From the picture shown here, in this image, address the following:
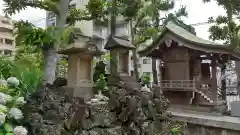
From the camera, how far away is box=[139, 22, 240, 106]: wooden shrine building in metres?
10.9

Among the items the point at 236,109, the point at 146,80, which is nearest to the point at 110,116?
the point at 236,109

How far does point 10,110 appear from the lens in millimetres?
2684

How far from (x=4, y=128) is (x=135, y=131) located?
3226 mm

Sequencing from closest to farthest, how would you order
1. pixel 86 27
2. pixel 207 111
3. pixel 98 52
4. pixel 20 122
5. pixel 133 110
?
1. pixel 20 122
2. pixel 133 110
3. pixel 98 52
4. pixel 207 111
5. pixel 86 27

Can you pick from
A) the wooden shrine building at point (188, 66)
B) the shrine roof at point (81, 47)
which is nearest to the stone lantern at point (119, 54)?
the shrine roof at point (81, 47)

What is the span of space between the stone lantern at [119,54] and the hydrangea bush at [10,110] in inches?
Result: 217

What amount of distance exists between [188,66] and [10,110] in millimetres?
10112

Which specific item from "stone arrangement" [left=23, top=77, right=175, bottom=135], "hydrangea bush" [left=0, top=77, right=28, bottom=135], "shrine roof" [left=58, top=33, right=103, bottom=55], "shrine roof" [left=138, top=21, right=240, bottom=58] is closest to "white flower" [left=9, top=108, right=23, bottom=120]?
"hydrangea bush" [left=0, top=77, right=28, bottom=135]

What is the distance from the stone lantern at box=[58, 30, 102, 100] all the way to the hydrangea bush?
520 cm

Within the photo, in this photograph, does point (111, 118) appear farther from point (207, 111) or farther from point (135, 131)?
point (207, 111)

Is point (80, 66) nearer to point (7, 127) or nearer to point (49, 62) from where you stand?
point (49, 62)

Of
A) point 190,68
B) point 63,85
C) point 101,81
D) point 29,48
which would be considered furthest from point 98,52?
point 190,68

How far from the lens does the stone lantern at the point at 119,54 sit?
8.45m

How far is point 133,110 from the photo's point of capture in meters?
5.02
